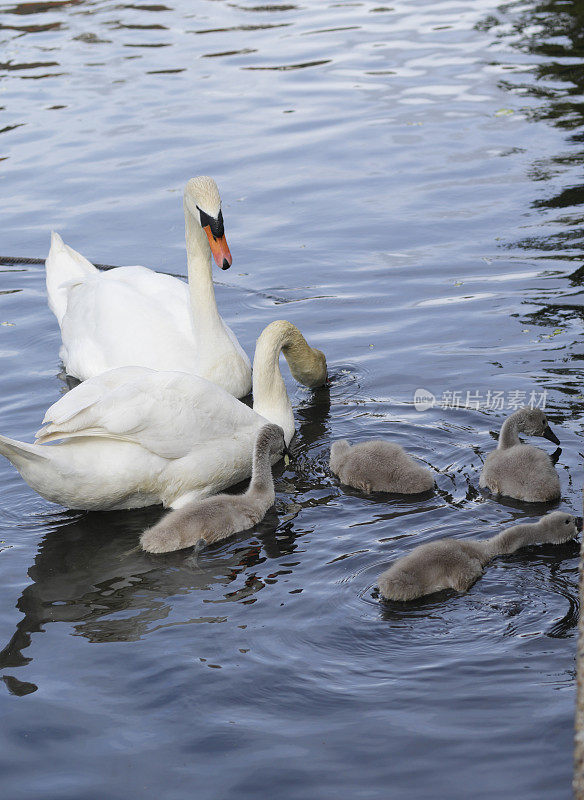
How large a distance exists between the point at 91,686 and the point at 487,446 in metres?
3.08

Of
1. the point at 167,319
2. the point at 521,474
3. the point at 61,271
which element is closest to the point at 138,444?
the point at 167,319

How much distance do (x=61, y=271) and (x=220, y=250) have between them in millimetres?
2283

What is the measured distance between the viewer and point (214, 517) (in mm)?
6387

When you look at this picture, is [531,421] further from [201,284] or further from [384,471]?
[201,284]

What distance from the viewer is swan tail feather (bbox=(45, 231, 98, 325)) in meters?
9.62

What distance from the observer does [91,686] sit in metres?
5.11

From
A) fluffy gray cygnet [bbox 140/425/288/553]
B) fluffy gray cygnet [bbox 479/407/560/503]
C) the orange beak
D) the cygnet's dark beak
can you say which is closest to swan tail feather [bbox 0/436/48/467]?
fluffy gray cygnet [bbox 140/425/288/553]

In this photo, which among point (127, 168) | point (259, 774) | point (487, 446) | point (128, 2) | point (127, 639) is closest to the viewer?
point (259, 774)

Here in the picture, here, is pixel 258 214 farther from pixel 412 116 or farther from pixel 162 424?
pixel 162 424

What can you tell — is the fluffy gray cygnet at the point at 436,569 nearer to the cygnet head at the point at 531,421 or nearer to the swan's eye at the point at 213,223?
the cygnet head at the point at 531,421

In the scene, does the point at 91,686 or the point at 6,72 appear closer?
the point at 91,686

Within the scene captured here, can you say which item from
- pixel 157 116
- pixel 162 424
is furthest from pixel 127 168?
pixel 162 424

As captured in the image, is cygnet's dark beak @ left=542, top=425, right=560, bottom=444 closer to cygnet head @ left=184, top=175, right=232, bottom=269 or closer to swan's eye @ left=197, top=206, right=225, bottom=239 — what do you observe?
cygnet head @ left=184, top=175, right=232, bottom=269

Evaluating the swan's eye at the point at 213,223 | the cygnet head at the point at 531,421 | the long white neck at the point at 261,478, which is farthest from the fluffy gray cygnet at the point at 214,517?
the swan's eye at the point at 213,223
